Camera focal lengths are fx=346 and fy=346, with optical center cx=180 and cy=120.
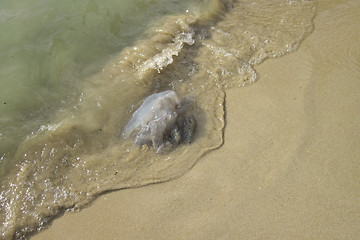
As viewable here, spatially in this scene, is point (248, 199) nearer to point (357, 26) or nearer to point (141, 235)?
point (141, 235)

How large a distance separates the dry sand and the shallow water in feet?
0.52

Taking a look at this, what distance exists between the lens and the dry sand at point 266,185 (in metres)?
2.46

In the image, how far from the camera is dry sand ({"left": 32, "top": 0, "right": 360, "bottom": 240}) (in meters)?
2.46

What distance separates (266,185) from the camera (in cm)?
265

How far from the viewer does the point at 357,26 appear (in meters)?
4.03

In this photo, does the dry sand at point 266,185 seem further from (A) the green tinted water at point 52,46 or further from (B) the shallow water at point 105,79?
(A) the green tinted water at point 52,46

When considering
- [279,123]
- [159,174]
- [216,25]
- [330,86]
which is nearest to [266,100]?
[279,123]

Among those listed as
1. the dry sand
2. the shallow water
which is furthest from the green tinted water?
the dry sand

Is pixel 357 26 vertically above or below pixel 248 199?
above

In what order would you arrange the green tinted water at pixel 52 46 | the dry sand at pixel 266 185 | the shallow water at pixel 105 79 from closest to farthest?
the dry sand at pixel 266 185 < the shallow water at pixel 105 79 < the green tinted water at pixel 52 46

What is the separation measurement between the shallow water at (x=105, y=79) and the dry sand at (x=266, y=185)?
16cm

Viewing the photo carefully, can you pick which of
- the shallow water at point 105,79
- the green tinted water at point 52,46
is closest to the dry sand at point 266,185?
the shallow water at point 105,79

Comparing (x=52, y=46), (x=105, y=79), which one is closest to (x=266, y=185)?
(x=105, y=79)

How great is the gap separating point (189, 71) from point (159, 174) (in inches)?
54.5
